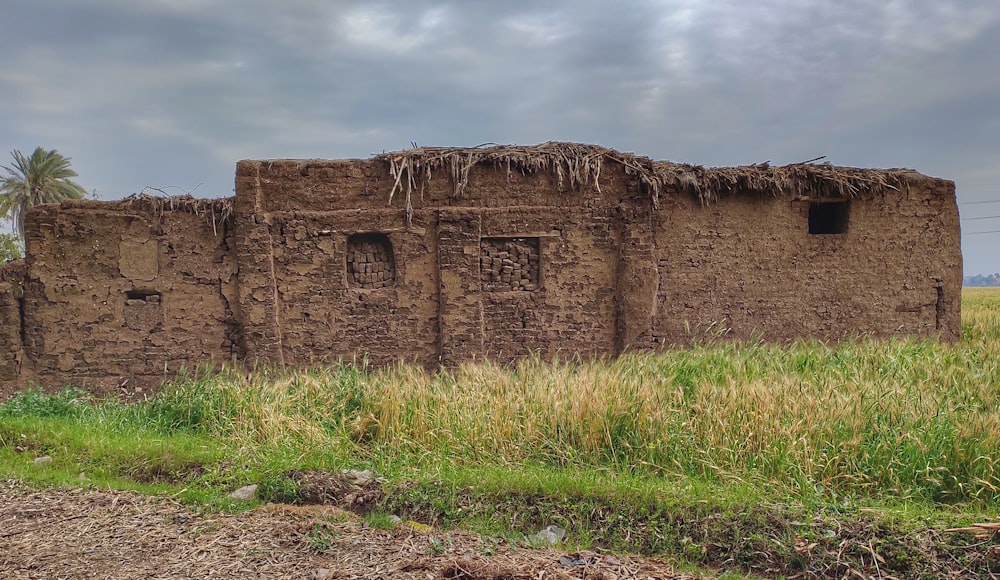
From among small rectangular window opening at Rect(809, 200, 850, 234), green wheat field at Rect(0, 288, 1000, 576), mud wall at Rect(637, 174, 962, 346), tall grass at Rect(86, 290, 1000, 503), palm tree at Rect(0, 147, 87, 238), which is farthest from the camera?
palm tree at Rect(0, 147, 87, 238)

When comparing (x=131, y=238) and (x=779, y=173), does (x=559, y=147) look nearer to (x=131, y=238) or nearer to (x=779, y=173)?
(x=779, y=173)

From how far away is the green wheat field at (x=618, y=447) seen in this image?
4.68 meters

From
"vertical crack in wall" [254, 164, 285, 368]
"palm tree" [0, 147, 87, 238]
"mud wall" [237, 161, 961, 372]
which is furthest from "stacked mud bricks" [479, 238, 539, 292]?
"palm tree" [0, 147, 87, 238]

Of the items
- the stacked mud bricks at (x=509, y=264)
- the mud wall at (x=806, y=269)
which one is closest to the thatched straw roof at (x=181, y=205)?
the stacked mud bricks at (x=509, y=264)

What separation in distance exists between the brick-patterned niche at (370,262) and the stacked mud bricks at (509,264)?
1.19 m

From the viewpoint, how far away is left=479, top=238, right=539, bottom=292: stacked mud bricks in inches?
355

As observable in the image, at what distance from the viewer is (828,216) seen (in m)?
10.2

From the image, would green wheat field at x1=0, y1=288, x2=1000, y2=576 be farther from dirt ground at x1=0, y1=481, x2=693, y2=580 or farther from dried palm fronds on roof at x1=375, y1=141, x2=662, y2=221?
dried palm fronds on roof at x1=375, y1=141, x2=662, y2=221

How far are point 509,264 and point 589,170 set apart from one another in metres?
1.57

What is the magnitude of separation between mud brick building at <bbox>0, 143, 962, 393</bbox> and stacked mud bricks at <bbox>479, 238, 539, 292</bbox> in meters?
0.02

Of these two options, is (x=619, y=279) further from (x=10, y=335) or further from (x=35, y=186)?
(x=35, y=186)

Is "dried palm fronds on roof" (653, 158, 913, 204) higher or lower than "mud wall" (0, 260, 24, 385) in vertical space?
higher

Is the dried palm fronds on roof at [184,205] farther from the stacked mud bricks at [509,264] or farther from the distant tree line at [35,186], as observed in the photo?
the distant tree line at [35,186]

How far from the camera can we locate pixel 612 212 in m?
9.04
